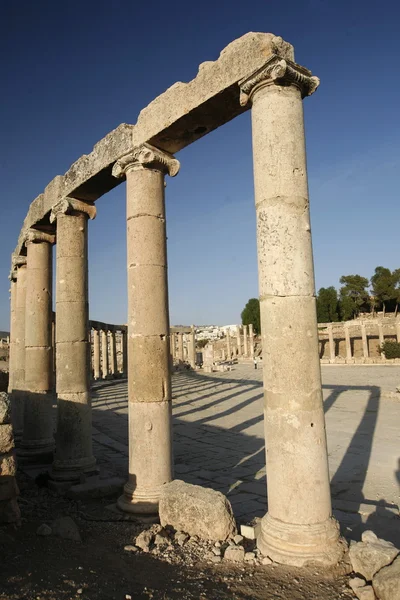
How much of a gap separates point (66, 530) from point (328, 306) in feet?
173

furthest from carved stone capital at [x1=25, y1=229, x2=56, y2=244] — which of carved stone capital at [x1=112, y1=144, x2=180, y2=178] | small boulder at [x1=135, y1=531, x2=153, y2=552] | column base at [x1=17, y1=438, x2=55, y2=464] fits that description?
small boulder at [x1=135, y1=531, x2=153, y2=552]

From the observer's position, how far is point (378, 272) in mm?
55750

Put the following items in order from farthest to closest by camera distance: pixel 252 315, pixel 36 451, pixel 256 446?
1. pixel 252 315
2. pixel 256 446
3. pixel 36 451

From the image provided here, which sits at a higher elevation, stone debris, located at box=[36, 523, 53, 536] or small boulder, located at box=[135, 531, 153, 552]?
stone debris, located at box=[36, 523, 53, 536]

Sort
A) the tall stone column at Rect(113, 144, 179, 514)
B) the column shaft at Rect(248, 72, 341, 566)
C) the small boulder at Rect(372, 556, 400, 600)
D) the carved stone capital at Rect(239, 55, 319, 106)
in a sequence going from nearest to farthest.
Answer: the small boulder at Rect(372, 556, 400, 600) → the column shaft at Rect(248, 72, 341, 566) → the carved stone capital at Rect(239, 55, 319, 106) → the tall stone column at Rect(113, 144, 179, 514)

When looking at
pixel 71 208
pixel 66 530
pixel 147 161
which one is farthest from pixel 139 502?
pixel 71 208

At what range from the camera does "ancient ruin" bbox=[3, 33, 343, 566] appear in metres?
4.53

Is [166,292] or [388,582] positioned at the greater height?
[166,292]

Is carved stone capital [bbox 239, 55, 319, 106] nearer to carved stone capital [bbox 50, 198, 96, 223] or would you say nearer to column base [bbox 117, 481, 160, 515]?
carved stone capital [bbox 50, 198, 96, 223]

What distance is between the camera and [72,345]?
324 inches

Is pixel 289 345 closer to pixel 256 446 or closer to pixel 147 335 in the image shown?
pixel 147 335

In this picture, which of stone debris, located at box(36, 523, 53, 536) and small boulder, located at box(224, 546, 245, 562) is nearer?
small boulder, located at box(224, 546, 245, 562)

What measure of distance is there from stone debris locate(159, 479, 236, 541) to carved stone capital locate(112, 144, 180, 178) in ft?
14.7

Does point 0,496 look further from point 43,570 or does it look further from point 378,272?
point 378,272
